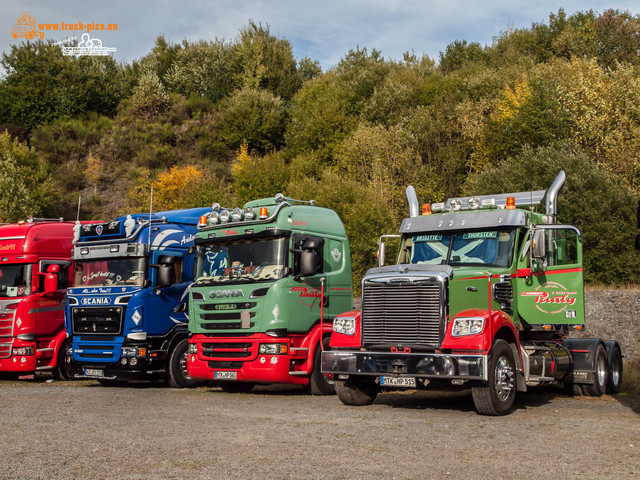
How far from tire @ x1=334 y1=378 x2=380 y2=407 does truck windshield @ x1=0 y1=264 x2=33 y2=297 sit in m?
9.66

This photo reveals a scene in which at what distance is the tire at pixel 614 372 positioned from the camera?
Answer: 14336mm

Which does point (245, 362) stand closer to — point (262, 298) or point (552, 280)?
point (262, 298)

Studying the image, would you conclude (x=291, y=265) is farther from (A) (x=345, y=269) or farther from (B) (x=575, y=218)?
(B) (x=575, y=218)

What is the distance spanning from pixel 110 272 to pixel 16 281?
344 cm

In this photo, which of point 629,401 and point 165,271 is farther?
point 165,271

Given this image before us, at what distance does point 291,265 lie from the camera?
13.7 meters

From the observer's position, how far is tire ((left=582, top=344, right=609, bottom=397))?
45.1 feet

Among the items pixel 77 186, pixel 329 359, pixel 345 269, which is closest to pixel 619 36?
pixel 77 186

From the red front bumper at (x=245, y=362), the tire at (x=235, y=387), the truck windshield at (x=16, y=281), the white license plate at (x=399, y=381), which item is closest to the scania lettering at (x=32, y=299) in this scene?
the truck windshield at (x=16, y=281)

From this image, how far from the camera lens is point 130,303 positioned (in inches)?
601

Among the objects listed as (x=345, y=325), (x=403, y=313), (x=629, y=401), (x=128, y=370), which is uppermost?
(x=403, y=313)

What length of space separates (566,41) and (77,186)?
149 feet

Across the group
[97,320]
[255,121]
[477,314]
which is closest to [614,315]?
[477,314]

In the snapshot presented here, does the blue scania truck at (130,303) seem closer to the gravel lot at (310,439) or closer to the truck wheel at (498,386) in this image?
the gravel lot at (310,439)
